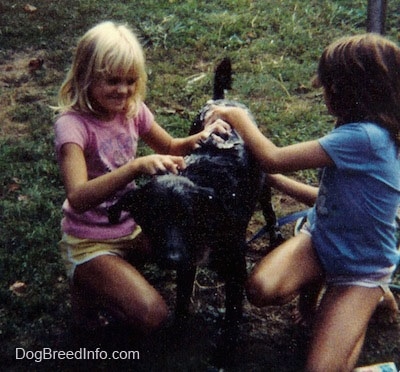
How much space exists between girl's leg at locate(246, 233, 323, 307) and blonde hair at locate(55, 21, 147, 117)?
1.12 meters

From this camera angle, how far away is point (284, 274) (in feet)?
9.95

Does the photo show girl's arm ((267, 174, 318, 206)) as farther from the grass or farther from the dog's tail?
the grass

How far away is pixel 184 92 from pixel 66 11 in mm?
2444

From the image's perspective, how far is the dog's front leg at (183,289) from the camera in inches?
118

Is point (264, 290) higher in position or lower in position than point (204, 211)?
lower

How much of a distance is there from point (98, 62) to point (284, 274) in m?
1.35

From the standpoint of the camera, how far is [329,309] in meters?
2.86

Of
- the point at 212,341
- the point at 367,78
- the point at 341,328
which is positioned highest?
the point at 367,78

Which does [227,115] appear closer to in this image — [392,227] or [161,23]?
[392,227]

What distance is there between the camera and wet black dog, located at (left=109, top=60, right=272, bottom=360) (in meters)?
2.42

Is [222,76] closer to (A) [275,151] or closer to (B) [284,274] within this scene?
(A) [275,151]

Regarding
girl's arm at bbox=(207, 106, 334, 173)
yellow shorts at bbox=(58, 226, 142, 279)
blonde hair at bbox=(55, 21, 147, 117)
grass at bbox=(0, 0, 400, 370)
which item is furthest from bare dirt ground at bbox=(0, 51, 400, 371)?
blonde hair at bbox=(55, 21, 147, 117)

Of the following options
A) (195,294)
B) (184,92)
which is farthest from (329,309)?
(184,92)

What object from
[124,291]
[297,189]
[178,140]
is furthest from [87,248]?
[297,189]
